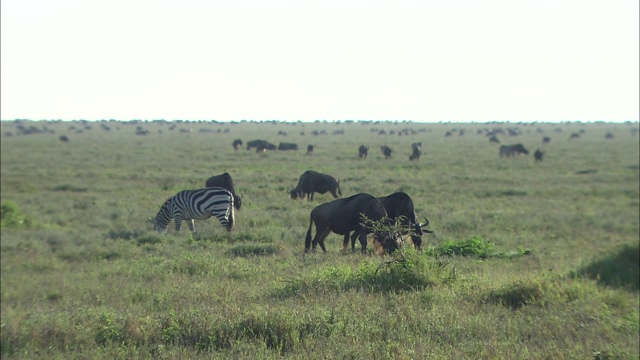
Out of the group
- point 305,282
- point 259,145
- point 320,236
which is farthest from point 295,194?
point 259,145

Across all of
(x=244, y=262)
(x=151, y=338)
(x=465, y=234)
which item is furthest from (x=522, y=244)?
(x=151, y=338)

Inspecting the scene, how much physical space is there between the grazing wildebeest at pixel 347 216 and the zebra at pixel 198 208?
2.05m

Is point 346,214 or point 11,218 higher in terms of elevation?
point 346,214

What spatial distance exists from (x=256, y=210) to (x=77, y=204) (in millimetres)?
8893

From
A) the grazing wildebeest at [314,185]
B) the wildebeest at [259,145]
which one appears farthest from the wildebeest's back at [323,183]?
the wildebeest at [259,145]

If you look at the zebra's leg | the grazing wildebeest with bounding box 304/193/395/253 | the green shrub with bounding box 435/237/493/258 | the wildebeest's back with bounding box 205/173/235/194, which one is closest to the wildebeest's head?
the wildebeest's back with bounding box 205/173/235/194

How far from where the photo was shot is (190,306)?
7.96 m

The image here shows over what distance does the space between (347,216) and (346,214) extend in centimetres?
4

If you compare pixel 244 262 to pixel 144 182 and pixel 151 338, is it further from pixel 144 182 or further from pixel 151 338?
pixel 144 182

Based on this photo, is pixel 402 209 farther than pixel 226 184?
No

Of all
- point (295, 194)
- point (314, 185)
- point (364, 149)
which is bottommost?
point (364, 149)

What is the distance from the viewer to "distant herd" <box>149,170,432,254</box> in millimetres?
10484

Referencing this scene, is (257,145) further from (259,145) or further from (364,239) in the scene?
(364,239)

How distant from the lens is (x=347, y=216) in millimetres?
11516
